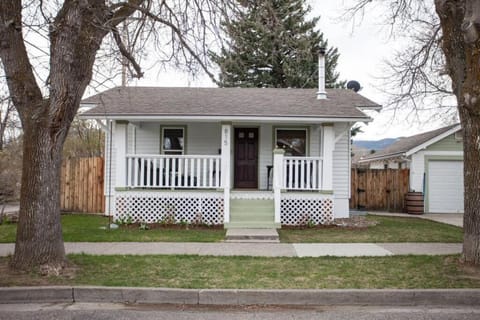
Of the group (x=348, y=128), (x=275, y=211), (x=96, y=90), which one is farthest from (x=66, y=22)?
(x=348, y=128)

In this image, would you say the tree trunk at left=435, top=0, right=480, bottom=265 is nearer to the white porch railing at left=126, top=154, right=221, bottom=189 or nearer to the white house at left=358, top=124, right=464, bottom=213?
the white porch railing at left=126, top=154, right=221, bottom=189

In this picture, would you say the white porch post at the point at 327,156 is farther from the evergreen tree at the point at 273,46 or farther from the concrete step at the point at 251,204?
the evergreen tree at the point at 273,46

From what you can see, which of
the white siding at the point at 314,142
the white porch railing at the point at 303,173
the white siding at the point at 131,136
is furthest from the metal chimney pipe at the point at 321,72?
the white siding at the point at 131,136

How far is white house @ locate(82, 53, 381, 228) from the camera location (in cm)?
1165

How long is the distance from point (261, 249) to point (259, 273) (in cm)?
208

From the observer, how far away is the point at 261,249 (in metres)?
8.27

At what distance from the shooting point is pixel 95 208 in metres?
14.7

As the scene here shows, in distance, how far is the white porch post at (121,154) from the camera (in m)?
11.8

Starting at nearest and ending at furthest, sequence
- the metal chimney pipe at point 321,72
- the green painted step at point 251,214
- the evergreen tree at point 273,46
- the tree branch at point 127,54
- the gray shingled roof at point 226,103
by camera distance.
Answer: the tree branch at point 127,54
the evergreen tree at point 273,46
the green painted step at point 251,214
the gray shingled roof at point 226,103
the metal chimney pipe at point 321,72

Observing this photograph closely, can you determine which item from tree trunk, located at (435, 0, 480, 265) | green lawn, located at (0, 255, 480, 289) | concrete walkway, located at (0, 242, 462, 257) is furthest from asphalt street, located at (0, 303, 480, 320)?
concrete walkway, located at (0, 242, 462, 257)

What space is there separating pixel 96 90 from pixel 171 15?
120 inches

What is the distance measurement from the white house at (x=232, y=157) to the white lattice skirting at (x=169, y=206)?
3cm

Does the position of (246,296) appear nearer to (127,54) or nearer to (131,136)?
(127,54)

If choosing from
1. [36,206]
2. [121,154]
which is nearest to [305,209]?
[121,154]
